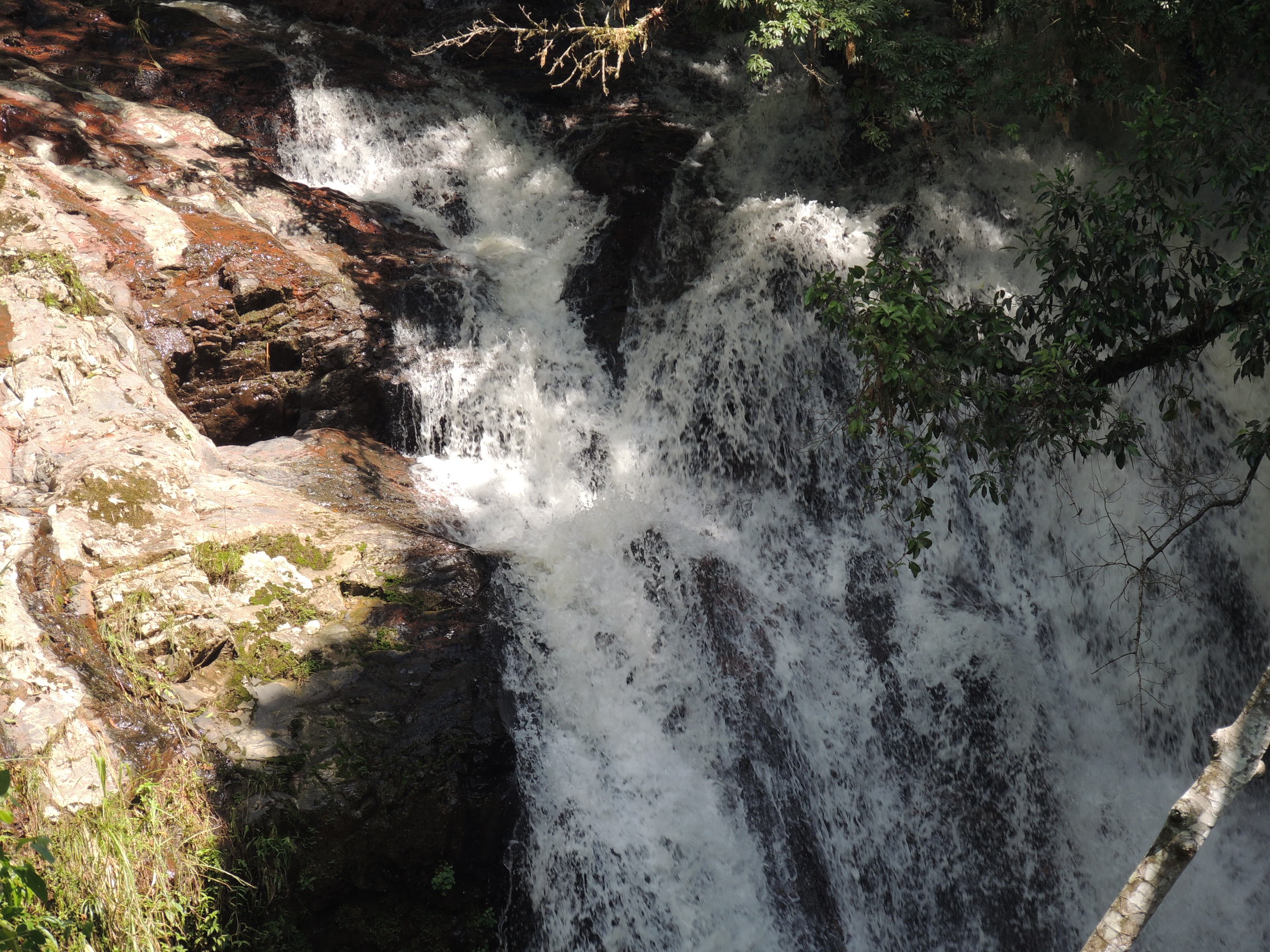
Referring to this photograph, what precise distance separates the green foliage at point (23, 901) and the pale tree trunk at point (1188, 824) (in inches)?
145

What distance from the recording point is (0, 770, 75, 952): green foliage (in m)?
3.17

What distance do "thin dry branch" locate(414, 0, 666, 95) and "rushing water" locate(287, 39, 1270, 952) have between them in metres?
1.43

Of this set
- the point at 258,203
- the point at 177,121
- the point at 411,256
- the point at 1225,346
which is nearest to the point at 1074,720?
the point at 1225,346

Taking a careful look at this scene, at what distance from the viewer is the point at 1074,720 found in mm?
7582

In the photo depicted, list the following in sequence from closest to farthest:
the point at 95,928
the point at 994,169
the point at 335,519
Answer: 1. the point at 95,928
2. the point at 335,519
3. the point at 994,169

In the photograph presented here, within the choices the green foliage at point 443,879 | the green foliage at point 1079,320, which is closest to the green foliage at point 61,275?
the green foliage at point 443,879

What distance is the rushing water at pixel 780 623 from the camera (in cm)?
625

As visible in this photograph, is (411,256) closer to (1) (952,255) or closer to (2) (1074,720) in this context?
(1) (952,255)

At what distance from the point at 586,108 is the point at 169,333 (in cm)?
631

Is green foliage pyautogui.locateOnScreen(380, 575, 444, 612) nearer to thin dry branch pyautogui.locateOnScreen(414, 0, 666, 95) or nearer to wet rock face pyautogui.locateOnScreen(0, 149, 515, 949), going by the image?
wet rock face pyautogui.locateOnScreen(0, 149, 515, 949)

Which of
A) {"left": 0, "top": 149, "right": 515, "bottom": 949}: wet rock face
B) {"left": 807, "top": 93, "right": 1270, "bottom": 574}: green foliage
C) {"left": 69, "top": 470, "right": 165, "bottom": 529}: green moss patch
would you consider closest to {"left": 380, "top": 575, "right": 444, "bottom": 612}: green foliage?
{"left": 0, "top": 149, "right": 515, "bottom": 949}: wet rock face

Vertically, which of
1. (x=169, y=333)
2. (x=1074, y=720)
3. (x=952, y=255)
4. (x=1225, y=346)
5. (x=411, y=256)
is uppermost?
(x=1225, y=346)

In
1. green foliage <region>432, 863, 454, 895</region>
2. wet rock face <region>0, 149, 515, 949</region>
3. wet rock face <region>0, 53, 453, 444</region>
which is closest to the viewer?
wet rock face <region>0, 149, 515, 949</region>

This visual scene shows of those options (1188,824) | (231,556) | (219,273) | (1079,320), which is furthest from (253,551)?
(1079,320)
